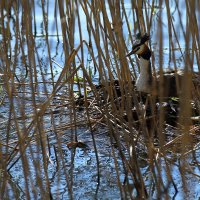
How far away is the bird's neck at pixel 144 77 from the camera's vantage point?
16.2 feet

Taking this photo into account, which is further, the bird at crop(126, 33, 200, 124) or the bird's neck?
the bird's neck

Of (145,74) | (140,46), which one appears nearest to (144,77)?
(145,74)

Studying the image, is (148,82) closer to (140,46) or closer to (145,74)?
(145,74)

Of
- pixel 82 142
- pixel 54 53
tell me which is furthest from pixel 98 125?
pixel 54 53

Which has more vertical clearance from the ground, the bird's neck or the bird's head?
the bird's head

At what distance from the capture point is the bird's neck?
4945 millimetres

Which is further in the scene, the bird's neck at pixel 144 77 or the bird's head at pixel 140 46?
the bird's neck at pixel 144 77

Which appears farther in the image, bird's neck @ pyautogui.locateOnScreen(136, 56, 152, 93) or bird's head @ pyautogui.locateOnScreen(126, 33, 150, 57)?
bird's neck @ pyautogui.locateOnScreen(136, 56, 152, 93)

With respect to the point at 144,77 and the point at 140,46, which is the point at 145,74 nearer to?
the point at 144,77

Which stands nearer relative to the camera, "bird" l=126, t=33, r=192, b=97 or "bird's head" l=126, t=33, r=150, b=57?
"bird's head" l=126, t=33, r=150, b=57

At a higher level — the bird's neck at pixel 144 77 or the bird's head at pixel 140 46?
the bird's head at pixel 140 46

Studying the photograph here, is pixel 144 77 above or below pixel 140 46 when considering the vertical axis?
below

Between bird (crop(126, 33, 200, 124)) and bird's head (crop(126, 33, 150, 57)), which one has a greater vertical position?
bird's head (crop(126, 33, 150, 57))

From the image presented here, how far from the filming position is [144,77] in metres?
5.04
